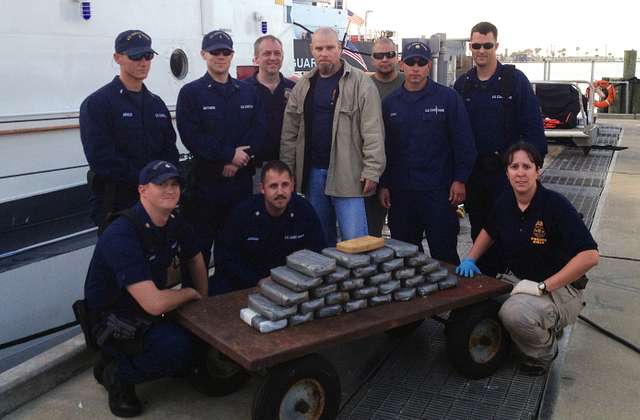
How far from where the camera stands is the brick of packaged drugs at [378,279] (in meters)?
3.26

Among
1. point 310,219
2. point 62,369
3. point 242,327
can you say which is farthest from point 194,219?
point 242,327

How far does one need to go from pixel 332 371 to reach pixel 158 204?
3.82 ft

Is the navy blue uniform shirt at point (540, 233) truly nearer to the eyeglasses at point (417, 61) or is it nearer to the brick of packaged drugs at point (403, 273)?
the brick of packaged drugs at point (403, 273)

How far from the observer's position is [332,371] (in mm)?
3041

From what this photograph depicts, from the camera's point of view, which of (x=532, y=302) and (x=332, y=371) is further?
(x=532, y=302)

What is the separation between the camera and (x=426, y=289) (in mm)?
3432

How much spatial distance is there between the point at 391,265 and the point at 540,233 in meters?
0.92

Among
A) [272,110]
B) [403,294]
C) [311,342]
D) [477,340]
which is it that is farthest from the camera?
[272,110]

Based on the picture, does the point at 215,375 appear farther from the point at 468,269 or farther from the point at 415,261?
the point at 468,269

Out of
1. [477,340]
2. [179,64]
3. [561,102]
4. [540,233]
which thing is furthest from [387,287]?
[561,102]

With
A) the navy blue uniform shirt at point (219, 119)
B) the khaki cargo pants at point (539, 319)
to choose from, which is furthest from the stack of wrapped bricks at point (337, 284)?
the navy blue uniform shirt at point (219, 119)

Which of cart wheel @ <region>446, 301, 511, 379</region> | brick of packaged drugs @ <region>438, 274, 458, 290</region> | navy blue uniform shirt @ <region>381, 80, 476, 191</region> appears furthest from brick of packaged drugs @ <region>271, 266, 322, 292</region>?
navy blue uniform shirt @ <region>381, 80, 476, 191</region>

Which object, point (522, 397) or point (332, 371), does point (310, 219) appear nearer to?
point (332, 371)

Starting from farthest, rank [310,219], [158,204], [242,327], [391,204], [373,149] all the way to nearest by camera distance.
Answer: [391,204], [373,149], [310,219], [158,204], [242,327]
